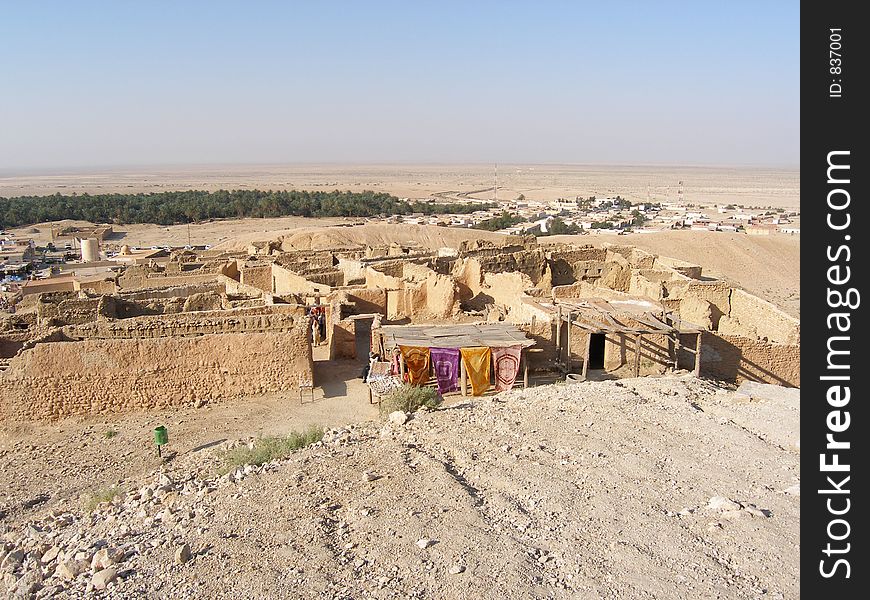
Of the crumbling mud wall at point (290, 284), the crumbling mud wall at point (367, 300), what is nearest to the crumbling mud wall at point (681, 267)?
the crumbling mud wall at point (367, 300)

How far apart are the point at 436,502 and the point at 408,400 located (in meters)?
3.66

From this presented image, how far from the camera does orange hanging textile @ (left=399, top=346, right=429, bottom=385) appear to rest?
11859 millimetres

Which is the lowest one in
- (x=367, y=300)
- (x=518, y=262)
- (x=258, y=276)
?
(x=367, y=300)

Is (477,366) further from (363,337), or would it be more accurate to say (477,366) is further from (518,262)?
(518,262)

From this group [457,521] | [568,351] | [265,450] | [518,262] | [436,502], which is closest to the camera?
[457,521]

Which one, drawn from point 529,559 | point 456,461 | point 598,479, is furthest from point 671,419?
point 529,559

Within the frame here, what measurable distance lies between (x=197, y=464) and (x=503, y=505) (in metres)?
4.31

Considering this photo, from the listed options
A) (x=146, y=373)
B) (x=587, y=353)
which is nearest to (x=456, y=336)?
(x=587, y=353)

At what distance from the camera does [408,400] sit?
33.4 ft

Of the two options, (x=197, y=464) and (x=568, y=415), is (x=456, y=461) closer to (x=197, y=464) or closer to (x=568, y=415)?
(x=568, y=415)

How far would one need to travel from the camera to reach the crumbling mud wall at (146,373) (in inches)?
454

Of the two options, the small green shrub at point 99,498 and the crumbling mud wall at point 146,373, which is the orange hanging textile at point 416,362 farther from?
the small green shrub at point 99,498

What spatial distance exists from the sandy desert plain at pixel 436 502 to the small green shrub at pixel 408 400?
467 mm

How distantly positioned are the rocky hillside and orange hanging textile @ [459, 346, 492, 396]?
8.15ft
